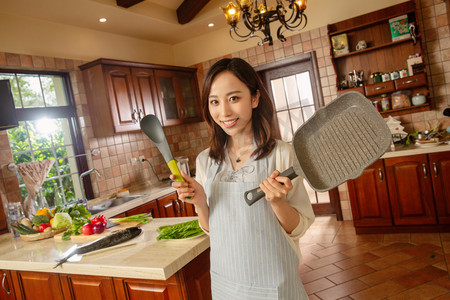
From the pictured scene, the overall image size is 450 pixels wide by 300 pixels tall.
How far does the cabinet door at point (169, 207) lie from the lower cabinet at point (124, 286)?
1.65m

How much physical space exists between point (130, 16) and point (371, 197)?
10.1 feet

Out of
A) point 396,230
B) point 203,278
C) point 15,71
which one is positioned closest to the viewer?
point 203,278

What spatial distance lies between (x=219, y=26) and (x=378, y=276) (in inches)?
133

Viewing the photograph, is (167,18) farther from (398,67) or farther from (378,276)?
(378,276)

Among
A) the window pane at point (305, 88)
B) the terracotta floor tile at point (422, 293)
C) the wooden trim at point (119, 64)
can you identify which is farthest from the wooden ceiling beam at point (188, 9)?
the terracotta floor tile at point (422, 293)

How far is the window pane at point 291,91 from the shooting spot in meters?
4.39

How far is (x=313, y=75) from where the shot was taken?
13.8 feet

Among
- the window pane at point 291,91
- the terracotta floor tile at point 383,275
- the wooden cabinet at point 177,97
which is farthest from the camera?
the window pane at point 291,91

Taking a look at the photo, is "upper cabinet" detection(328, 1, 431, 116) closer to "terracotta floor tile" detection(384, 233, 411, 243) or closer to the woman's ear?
"terracotta floor tile" detection(384, 233, 411, 243)

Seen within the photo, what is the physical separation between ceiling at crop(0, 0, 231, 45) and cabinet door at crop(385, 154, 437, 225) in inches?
100

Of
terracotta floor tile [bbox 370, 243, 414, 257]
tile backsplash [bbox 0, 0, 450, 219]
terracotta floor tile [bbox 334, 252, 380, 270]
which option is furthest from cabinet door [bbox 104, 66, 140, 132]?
terracotta floor tile [bbox 370, 243, 414, 257]

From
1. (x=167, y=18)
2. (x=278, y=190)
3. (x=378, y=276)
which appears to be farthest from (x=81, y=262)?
(x=167, y=18)

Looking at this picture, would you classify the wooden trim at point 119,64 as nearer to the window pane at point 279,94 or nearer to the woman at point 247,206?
the window pane at point 279,94

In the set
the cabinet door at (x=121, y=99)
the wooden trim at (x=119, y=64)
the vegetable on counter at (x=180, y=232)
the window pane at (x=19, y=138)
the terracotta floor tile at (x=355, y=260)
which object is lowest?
the terracotta floor tile at (x=355, y=260)
